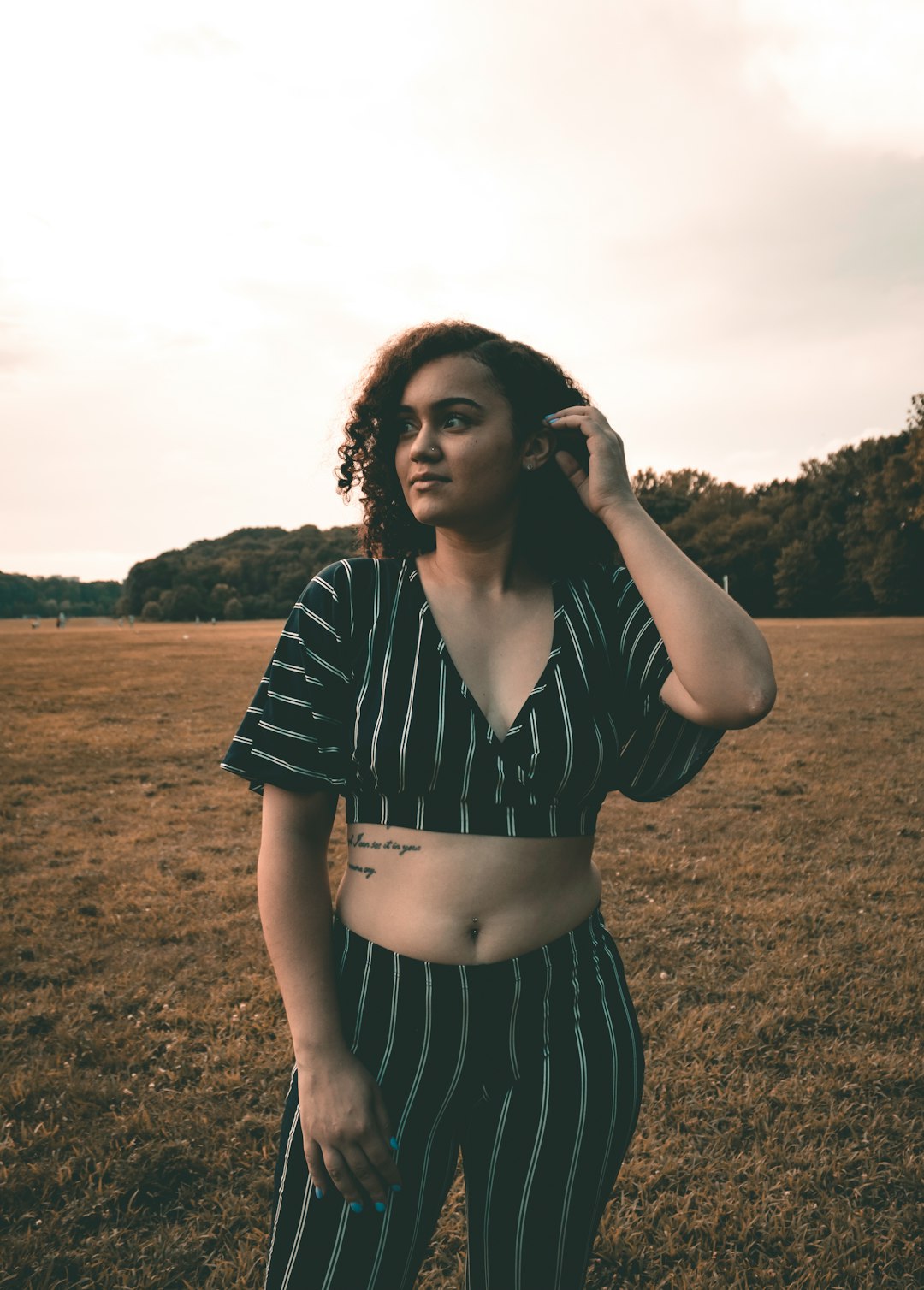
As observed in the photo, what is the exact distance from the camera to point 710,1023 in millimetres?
4273

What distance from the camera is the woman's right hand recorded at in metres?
1.39

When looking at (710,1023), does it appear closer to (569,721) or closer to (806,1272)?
(806,1272)

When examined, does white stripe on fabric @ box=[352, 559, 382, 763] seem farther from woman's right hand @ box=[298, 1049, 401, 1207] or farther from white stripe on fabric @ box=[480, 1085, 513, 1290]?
white stripe on fabric @ box=[480, 1085, 513, 1290]

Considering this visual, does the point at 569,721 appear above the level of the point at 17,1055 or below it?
above

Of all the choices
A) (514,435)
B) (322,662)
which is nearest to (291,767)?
(322,662)

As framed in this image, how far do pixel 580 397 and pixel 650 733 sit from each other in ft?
3.30

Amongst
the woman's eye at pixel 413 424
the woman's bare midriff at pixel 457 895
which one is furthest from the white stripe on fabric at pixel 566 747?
the woman's eye at pixel 413 424

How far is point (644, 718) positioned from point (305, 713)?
2.44ft

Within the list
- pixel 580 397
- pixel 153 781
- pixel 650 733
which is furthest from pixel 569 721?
pixel 153 781

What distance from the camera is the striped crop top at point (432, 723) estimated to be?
152 centimetres

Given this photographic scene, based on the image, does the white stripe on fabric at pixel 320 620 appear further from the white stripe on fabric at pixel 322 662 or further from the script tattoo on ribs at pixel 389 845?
the script tattoo on ribs at pixel 389 845

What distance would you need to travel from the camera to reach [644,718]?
68.1 inches

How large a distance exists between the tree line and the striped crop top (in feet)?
133

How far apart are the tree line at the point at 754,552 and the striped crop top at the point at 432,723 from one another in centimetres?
4068
